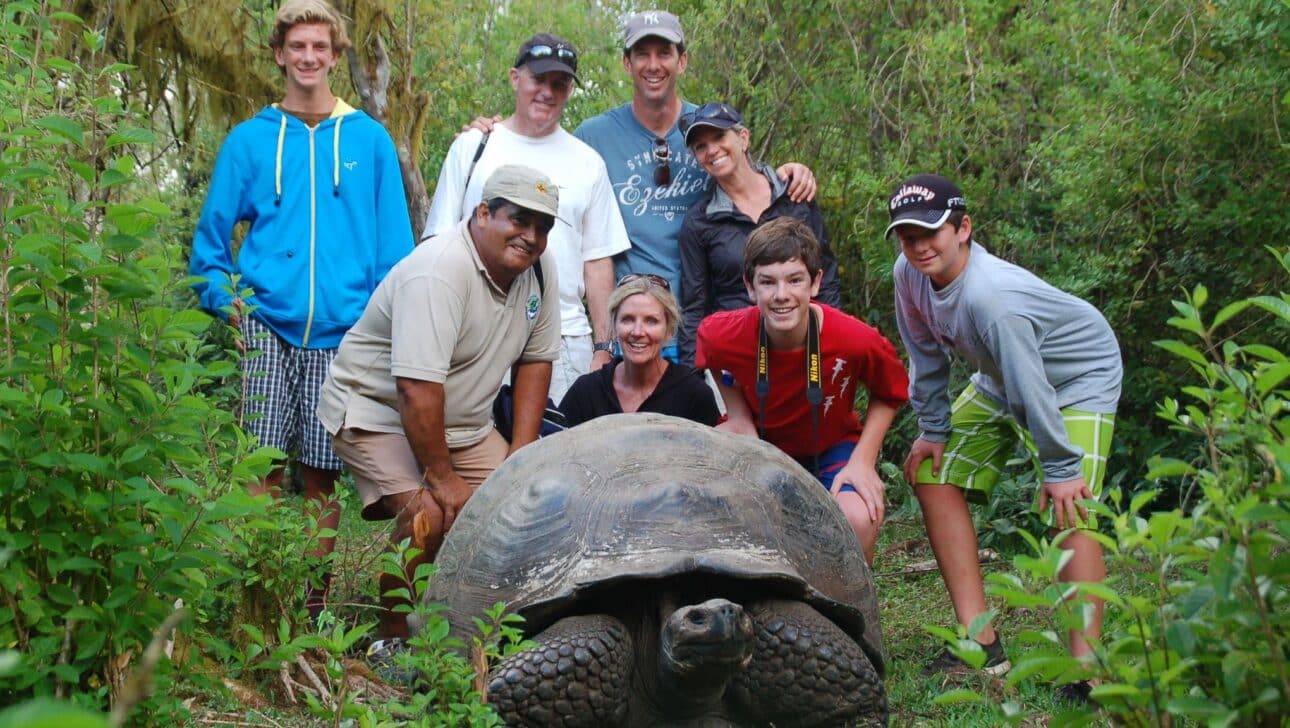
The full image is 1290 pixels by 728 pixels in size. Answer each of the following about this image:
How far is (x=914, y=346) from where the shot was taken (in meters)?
4.00

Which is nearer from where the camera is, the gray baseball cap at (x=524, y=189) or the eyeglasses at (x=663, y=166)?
the gray baseball cap at (x=524, y=189)

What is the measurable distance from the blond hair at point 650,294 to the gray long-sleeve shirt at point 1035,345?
90cm

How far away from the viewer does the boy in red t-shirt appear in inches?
153

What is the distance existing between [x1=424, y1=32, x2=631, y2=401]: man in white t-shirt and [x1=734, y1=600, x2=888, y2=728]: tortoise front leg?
6.17 feet

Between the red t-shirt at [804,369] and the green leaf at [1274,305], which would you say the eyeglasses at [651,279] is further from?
the green leaf at [1274,305]

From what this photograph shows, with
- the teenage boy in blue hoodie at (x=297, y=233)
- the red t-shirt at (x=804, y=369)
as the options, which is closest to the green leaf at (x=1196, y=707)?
the red t-shirt at (x=804, y=369)

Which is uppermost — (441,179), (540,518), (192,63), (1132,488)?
(192,63)

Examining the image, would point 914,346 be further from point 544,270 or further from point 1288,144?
point 1288,144

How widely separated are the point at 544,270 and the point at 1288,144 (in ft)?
8.41

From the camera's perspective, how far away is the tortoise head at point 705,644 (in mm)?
2648

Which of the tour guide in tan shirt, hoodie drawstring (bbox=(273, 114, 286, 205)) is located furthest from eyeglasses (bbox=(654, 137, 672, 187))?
hoodie drawstring (bbox=(273, 114, 286, 205))

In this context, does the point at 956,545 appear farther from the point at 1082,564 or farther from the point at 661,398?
the point at 661,398

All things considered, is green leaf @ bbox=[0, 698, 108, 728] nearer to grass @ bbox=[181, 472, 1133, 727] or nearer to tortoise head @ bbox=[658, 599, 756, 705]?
grass @ bbox=[181, 472, 1133, 727]

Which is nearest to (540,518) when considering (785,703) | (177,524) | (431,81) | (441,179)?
(785,703)
